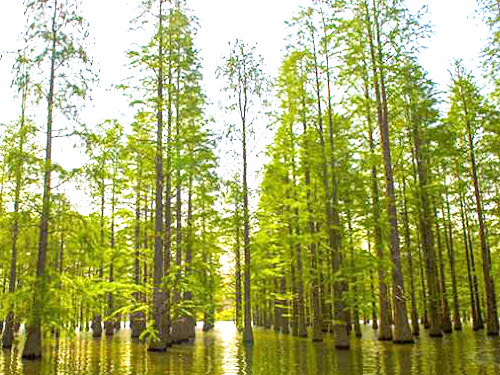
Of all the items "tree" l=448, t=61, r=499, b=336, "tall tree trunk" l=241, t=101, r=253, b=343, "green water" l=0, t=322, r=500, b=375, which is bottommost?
"green water" l=0, t=322, r=500, b=375

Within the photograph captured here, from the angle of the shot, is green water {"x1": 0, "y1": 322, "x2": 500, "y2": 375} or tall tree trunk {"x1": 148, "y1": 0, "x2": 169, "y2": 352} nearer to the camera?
green water {"x1": 0, "y1": 322, "x2": 500, "y2": 375}

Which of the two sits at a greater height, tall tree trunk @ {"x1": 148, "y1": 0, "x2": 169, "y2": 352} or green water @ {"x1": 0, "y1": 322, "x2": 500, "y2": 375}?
tall tree trunk @ {"x1": 148, "y1": 0, "x2": 169, "y2": 352}

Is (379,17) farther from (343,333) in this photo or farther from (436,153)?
(343,333)

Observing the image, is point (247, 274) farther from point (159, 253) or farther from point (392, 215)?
point (392, 215)

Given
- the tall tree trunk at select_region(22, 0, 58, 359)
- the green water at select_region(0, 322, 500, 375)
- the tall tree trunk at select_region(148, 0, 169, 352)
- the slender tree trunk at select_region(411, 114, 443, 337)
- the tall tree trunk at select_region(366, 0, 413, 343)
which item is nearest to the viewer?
the green water at select_region(0, 322, 500, 375)

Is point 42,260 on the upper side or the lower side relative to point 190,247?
lower

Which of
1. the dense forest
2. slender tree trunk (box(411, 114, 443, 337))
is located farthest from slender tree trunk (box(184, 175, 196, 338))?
slender tree trunk (box(411, 114, 443, 337))

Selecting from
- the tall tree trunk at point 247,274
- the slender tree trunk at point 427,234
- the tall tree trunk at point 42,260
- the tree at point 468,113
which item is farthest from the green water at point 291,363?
the tree at point 468,113

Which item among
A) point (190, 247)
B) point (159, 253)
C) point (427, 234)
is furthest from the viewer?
point (427, 234)

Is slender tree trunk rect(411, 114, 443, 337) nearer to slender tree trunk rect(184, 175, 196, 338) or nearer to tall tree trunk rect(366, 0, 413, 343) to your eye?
tall tree trunk rect(366, 0, 413, 343)

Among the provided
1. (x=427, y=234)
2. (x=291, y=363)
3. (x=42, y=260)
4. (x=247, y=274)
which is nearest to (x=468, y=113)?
(x=427, y=234)

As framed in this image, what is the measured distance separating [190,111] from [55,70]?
7.18 metres

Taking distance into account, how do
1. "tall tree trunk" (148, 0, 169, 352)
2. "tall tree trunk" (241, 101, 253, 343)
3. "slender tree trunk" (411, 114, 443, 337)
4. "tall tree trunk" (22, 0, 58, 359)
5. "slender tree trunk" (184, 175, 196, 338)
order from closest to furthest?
"tall tree trunk" (22, 0, 58, 359) → "tall tree trunk" (148, 0, 169, 352) → "slender tree trunk" (184, 175, 196, 338) → "tall tree trunk" (241, 101, 253, 343) → "slender tree trunk" (411, 114, 443, 337)

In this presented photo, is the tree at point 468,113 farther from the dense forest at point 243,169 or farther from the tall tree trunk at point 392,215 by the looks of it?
the tall tree trunk at point 392,215
